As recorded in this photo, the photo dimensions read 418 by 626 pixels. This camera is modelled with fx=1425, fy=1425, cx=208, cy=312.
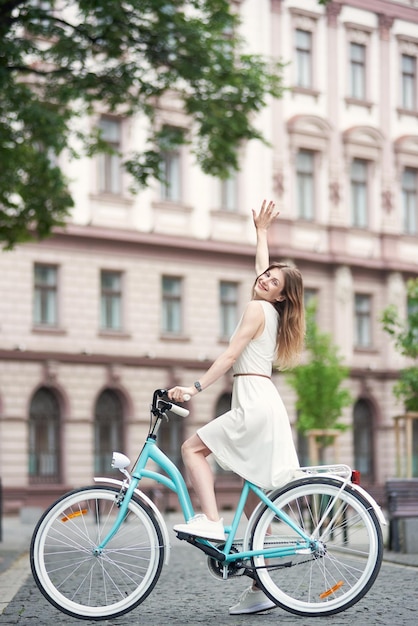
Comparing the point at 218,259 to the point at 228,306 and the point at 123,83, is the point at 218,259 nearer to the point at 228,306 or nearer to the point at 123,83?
the point at 228,306

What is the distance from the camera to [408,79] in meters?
45.4

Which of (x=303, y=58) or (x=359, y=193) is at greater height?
(x=303, y=58)

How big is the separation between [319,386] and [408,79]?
50.4ft

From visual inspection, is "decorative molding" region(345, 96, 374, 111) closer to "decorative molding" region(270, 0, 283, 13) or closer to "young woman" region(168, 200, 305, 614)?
"decorative molding" region(270, 0, 283, 13)

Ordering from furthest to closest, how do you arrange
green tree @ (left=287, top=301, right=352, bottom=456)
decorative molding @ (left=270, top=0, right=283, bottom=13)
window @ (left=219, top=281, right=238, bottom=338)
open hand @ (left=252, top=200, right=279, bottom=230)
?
1. decorative molding @ (left=270, top=0, right=283, bottom=13)
2. window @ (left=219, top=281, right=238, bottom=338)
3. green tree @ (left=287, top=301, right=352, bottom=456)
4. open hand @ (left=252, top=200, right=279, bottom=230)

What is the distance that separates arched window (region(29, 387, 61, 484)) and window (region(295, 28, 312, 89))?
13.2 meters

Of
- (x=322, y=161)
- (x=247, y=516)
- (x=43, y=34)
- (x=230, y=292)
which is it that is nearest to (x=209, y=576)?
(x=247, y=516)

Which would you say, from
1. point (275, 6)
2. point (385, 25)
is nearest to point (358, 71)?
point (385, 25)

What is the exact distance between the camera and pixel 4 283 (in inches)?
1384

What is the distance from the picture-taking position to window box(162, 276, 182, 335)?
127 feet

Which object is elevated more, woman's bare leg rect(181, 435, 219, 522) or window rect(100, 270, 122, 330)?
window rect(100, 270, 122, 330)

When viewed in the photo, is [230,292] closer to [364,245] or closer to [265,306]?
[364,245]

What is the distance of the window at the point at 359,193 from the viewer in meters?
43.9

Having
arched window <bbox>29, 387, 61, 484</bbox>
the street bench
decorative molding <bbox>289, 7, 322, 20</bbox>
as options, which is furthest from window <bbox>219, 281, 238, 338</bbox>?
the street bench
